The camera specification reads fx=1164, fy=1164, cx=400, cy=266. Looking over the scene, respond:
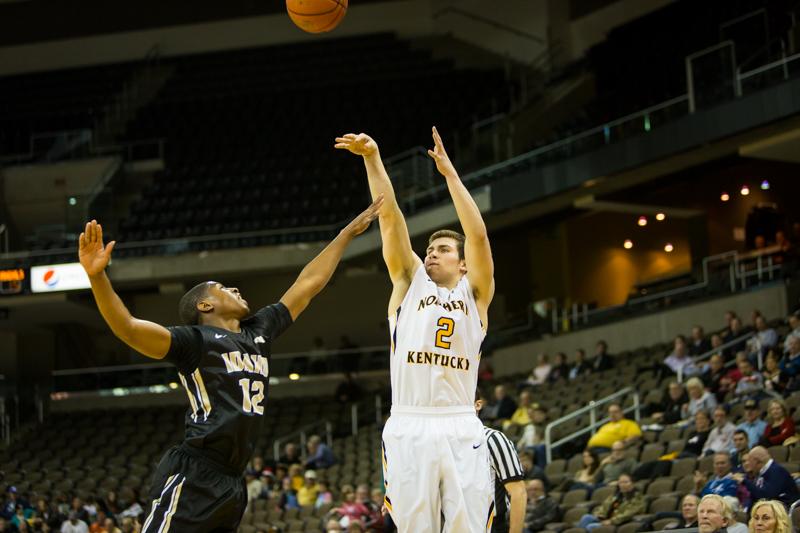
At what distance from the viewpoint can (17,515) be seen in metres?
18.1

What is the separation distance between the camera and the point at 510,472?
699 centimetres

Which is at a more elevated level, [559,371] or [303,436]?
[559,371]

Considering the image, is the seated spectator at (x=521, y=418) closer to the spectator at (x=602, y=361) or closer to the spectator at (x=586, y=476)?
the spectator at (x=602, y=361)

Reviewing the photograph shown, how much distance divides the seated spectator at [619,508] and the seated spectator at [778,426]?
1372 mm

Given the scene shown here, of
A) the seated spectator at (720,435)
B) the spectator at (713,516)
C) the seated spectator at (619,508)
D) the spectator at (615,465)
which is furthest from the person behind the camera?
the spectator at (615,465)

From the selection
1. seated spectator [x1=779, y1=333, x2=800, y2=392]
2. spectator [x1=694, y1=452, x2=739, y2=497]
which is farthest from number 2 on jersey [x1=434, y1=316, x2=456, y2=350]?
seated spectator [x1=779, y1=333, x2=800, y2=392]

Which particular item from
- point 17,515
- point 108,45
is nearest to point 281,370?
point 17,515

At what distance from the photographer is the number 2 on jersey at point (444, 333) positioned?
562 centimetres

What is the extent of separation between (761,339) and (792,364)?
172 cm

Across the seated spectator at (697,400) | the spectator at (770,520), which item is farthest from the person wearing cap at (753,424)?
the spectator at (770,520)

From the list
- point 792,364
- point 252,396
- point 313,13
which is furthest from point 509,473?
point 792,364

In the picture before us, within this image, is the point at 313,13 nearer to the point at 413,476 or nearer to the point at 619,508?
the point at 413,476

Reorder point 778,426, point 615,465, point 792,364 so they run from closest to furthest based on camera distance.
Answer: point 778,426, point 615,465, point 792,364

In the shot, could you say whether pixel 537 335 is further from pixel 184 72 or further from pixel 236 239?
pixel 184 72
